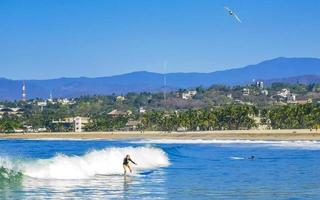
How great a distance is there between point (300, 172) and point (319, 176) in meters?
2.93

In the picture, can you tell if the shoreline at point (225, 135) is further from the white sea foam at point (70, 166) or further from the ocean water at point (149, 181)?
the ocean water at point (149, 181)

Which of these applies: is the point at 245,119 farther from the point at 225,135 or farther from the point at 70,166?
the point at 70,166

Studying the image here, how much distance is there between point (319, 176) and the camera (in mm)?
37031

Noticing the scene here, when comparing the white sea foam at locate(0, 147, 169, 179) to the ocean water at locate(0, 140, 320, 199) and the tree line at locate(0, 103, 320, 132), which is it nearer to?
the ocean water at locate(0, 140, 320, 199)

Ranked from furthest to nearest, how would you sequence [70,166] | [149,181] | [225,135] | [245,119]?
1. [245,119]
2. [225,135]
3. [70,166]
4. [149,181]

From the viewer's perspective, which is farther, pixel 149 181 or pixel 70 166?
pixel 70 166

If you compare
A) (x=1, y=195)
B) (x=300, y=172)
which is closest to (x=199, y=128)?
(x=300, y=172)

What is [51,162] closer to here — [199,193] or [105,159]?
[105,159]

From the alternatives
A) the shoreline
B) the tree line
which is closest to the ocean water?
the shoreline

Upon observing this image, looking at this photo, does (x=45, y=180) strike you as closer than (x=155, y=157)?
Yes

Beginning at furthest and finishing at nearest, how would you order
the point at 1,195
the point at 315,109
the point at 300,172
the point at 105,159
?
the point at 315,109 → the point at 105,159 → the point at 300,172 → the point at 1,195

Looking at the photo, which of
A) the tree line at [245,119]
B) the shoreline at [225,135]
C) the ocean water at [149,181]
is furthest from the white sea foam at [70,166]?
the tree line at [245,119]

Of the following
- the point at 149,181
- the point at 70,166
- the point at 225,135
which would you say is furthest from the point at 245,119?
the point at 149,181

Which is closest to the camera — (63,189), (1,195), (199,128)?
(1,195)
